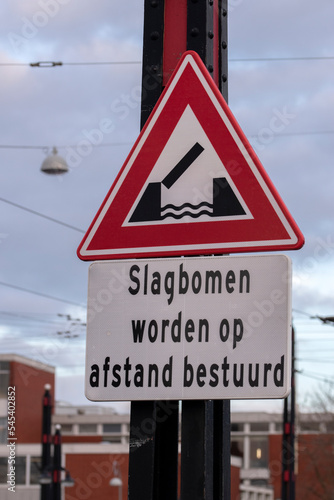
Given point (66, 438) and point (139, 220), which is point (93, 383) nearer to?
point (139, 220)

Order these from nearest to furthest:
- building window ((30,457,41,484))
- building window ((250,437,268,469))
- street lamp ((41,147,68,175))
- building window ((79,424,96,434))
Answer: street lamp ((41,147,68,175)) < building window ((30,457,41,484)) < building window ((250,437,268,469)) < building window ((79,424,96,434))

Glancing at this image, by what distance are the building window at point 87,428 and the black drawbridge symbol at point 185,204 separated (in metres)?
69.7

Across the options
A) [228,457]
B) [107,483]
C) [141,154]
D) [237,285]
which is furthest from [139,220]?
[107,483]

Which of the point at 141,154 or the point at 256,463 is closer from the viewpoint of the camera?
the point at 141,154

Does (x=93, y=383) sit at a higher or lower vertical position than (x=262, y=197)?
lower

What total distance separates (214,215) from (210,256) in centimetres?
13

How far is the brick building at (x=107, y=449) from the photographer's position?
56938 mm

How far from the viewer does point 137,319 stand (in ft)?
9.52

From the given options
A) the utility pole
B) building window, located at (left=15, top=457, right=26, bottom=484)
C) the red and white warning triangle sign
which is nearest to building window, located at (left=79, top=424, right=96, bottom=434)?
building window, located at (left=15, top=457, right=26, bottom=484)

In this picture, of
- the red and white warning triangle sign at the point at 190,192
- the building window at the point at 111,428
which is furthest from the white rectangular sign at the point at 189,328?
the building window at the point at 111,428

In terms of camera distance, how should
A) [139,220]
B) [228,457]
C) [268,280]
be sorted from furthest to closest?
[228,457], [139,220], [268,280]

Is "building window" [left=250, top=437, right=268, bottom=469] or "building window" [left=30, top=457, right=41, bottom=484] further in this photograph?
"building window" [left=250, top=437, right=268, bottom=469]

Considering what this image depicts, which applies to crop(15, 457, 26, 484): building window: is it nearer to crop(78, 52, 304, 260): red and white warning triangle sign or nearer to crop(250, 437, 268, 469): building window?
crop(250, 437, 268, 469): building window

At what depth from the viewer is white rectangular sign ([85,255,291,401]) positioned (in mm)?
2754
